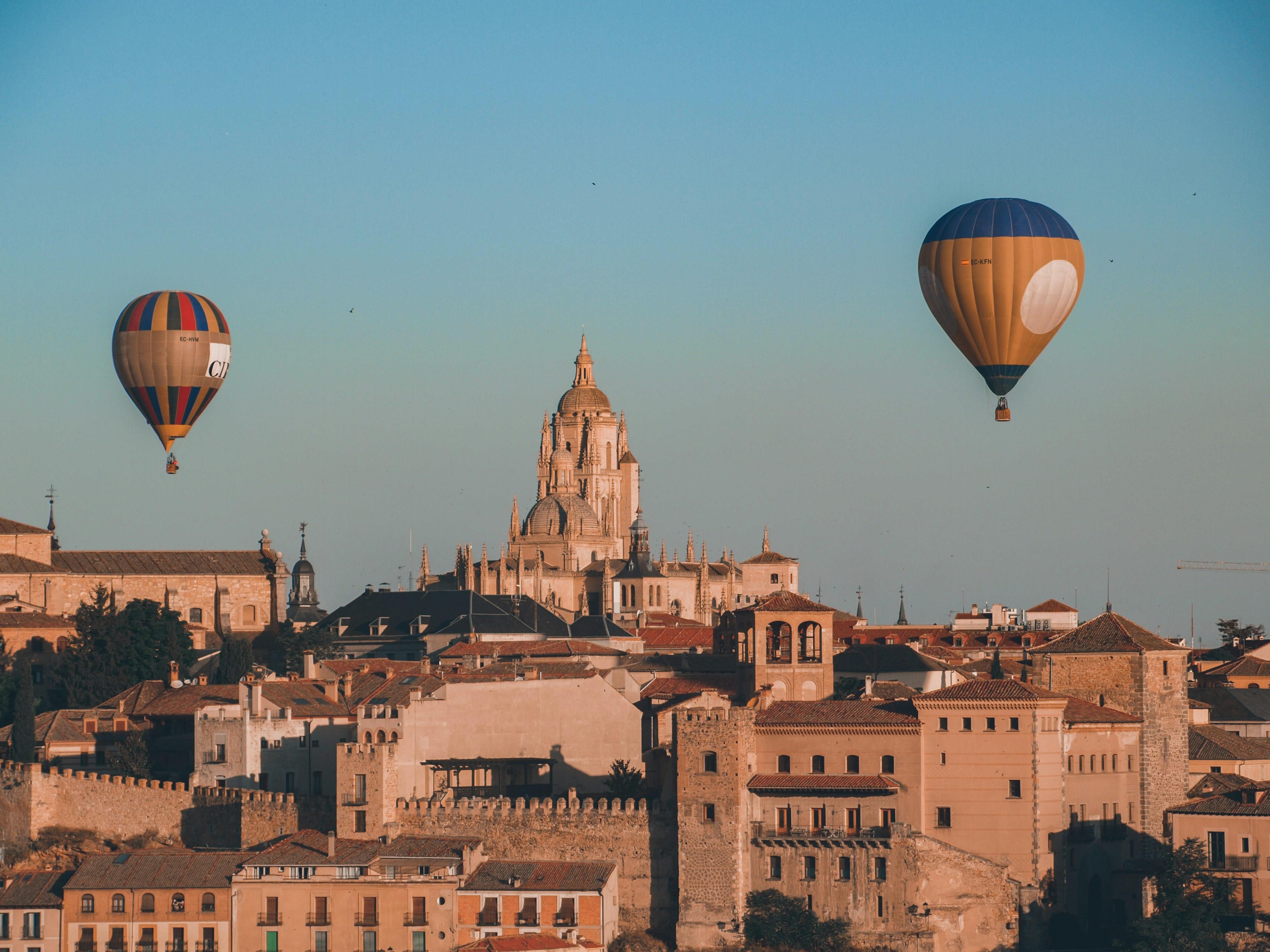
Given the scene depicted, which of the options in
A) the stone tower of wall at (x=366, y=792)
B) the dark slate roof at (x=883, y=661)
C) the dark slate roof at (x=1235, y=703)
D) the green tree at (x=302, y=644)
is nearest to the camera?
the stone tower of wall at (x=366, y=792)

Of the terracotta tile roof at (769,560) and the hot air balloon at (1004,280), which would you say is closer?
the hot air balloon at (1004,280)

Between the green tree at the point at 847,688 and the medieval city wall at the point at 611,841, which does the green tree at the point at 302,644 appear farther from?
the medieval city wall at the point at 611,841

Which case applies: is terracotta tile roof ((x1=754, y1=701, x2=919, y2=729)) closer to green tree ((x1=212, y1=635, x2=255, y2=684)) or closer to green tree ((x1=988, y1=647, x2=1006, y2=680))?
green tree ((x1=988, y1=647, x2=1006, y2=680))

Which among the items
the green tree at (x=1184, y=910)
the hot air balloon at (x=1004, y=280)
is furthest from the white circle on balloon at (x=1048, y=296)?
the green tree at (x=1184, y=910)

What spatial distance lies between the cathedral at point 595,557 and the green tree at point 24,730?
1913 inches

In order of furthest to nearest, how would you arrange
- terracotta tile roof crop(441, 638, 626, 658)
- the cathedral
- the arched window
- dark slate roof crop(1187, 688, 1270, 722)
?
1. the cathedral
2. terracotta tile roof crop(441, 638, 626, 658)
3. dark slate roof crop(1187, 688, 1270, 722)
4. the arched window

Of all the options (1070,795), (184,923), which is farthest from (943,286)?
(184,923)

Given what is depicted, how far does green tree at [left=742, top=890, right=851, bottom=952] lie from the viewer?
59.4m

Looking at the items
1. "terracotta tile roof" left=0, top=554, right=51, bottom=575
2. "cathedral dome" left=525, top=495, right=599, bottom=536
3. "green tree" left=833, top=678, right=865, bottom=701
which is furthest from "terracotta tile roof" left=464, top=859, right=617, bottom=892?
"cathedral dome" left=525, top=495, right=599, bottom=536

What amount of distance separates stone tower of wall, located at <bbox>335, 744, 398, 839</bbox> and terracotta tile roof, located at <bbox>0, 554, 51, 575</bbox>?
1894 inches

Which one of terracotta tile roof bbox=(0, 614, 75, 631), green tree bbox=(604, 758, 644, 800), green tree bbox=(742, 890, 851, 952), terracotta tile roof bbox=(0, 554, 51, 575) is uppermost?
terracotta tile roof bbox=(0, 554, 51, 575)

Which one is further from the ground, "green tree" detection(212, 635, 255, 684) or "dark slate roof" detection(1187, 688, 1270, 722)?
"green tree" detection(212, 635, 255, 684)

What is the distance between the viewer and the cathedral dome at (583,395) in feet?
572

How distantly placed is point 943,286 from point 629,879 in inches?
641
